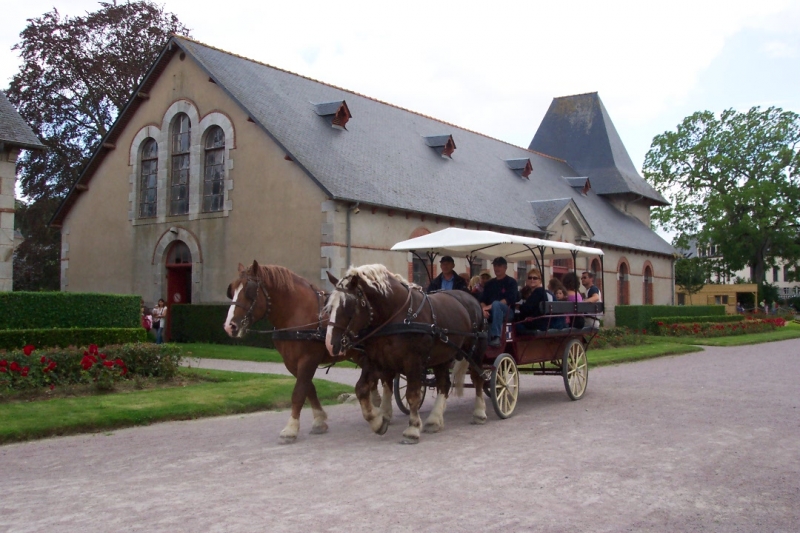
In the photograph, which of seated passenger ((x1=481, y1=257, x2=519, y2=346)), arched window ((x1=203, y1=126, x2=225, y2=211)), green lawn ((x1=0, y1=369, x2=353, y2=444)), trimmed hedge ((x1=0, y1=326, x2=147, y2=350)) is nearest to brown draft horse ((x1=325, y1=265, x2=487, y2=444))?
seated passenger ((x1=481, y1=257, x2=519, y2=346))

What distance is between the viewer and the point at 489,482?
629cm

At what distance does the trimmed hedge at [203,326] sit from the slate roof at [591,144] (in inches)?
1012

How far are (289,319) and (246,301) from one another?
22.0 inches

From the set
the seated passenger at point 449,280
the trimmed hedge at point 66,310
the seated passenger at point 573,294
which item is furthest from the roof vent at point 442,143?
the seated passenger at point 449,280

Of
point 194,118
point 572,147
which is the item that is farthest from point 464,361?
point 572,147

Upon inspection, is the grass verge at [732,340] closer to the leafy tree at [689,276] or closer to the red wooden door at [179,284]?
the red wooden door at [179,284]

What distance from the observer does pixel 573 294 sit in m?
12.6

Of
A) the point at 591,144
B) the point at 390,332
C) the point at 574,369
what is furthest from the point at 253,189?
the point at 591,144

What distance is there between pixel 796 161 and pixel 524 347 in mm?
49652

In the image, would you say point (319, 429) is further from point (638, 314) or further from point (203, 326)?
point (638, 314)

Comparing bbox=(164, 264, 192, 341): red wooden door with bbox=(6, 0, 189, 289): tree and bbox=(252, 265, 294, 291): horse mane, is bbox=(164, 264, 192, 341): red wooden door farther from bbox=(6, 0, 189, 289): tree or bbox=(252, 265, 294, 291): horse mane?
bbox=(252, 265, 294, 291): horse mane

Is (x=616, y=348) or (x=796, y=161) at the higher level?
(x=796, y=161)

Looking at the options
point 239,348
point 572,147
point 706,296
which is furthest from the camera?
point 706,296

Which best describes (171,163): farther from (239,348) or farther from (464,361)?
(464,361)
